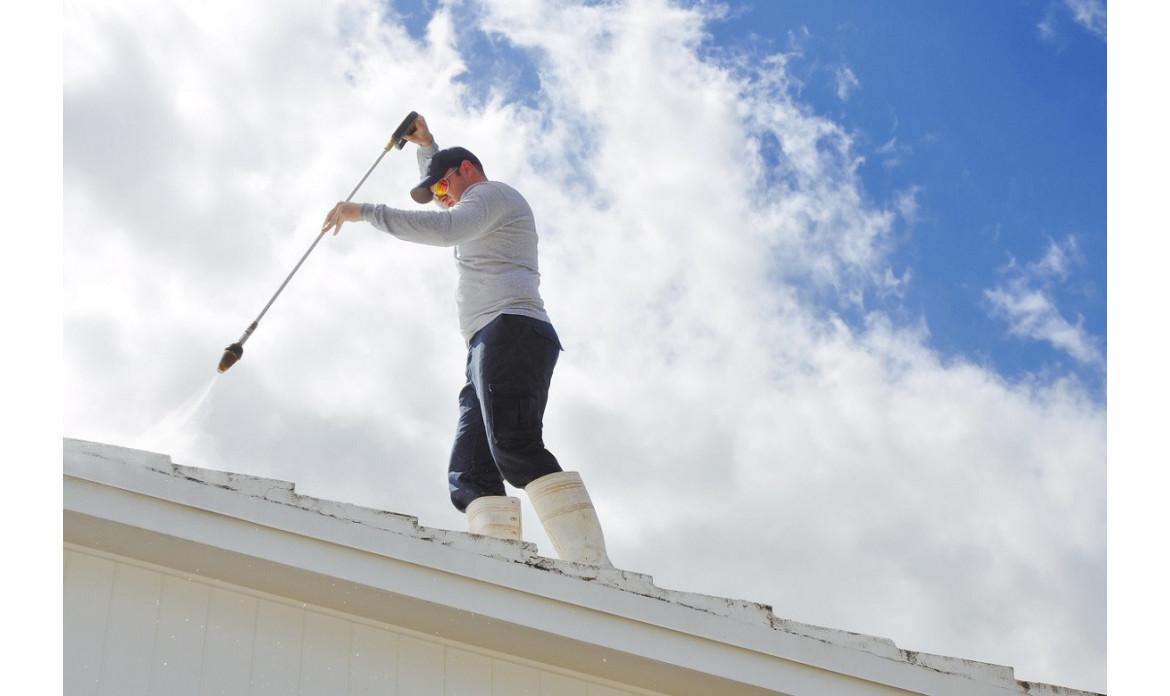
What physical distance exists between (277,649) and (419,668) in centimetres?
43

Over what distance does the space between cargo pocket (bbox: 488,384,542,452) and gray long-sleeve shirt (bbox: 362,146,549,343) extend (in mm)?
357

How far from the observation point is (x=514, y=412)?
456 cm

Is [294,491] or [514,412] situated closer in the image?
[294,491]

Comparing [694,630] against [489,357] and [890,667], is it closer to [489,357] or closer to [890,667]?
[890,667]

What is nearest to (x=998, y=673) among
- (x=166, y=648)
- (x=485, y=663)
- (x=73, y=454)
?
(x=485, y=663)

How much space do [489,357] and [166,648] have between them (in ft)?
5.35

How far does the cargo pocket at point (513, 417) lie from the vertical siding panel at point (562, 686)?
3.08 ft

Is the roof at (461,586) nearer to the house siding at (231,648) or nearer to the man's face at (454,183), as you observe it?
the house siding at (231,648)

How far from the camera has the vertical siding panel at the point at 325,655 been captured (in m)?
3.65

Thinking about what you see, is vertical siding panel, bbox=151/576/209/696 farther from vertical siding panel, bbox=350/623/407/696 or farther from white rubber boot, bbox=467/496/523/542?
white rubber boot, bbox=467/496/523/542

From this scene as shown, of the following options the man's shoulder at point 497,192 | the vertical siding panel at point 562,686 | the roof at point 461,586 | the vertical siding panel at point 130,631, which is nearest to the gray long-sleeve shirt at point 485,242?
the man's shoulder at point 497,192

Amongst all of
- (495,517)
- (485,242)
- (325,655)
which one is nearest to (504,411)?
(495,517)

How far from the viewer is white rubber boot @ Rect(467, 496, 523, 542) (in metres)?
4.68

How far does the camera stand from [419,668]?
377 cm
